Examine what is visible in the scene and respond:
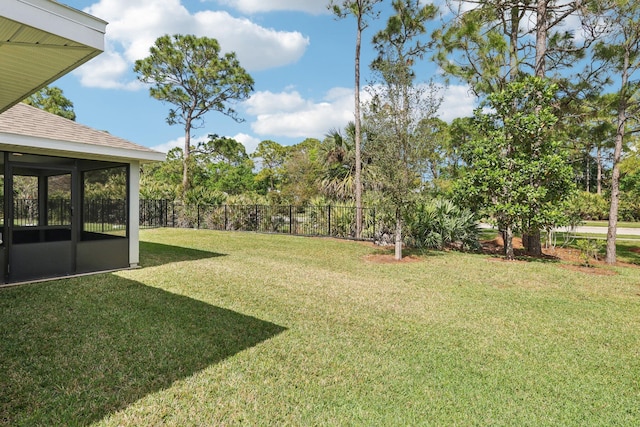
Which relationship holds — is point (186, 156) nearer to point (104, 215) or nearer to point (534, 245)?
point (104, 215)

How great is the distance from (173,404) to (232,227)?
45.4 feet

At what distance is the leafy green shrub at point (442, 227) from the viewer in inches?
438

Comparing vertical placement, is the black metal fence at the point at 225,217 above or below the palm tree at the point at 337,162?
below

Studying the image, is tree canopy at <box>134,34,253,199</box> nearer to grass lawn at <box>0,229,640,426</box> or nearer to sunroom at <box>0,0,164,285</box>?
sunroom at <box>0,0,164,285</box>

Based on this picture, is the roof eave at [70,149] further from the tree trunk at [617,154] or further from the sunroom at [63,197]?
the tree trunk at [617,154]

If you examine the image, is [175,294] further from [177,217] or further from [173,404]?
[177,217]

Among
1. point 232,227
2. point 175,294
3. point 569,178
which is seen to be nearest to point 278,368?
point 175,294

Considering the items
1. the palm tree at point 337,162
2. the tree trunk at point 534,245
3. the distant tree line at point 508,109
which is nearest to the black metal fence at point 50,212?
the distant tree line at point 508,109

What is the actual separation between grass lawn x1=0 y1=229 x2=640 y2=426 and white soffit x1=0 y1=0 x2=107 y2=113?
8.84 ft

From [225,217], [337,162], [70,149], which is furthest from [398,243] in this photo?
[337,162]

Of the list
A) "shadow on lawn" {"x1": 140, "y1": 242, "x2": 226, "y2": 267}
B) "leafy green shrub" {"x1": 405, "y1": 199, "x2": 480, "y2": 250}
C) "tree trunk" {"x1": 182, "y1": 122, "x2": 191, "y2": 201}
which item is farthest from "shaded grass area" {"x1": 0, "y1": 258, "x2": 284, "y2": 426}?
"tree trunk" {"x1": 182, "y1": 122, "x2": 191, "y2": 201}

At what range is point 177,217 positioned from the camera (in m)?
18.0

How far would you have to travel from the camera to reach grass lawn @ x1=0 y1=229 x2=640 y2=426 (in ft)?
8.44

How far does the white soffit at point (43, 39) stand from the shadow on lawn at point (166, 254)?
218 inches
